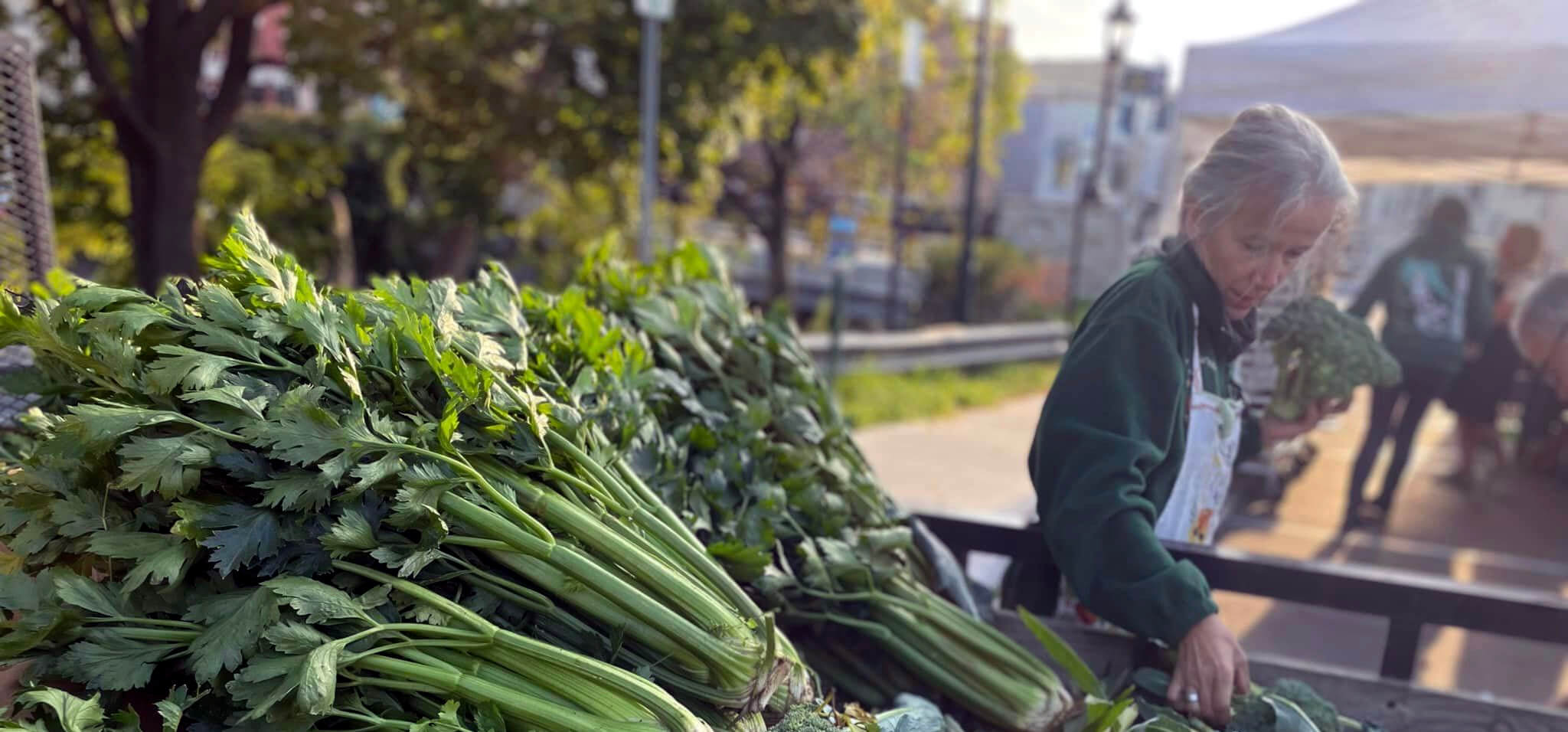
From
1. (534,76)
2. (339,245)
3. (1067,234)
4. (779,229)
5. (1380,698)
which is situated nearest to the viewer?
(1380,698)

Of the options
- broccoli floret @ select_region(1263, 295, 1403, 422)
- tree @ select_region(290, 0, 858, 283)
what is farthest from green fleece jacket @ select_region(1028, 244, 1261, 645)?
tree @ select_region(290, 0, 858, 283)

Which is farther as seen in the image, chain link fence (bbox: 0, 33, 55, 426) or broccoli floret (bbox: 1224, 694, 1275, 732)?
chain link fence (bbox: 0, 33, 55, 426)

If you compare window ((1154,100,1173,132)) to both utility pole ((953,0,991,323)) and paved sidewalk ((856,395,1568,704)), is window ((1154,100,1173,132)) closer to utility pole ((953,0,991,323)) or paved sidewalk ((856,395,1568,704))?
utility pole ((953,0,991,323))

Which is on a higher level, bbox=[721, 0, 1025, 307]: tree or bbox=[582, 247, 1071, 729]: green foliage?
bbox=[721, 0, 1025, 307]: tree

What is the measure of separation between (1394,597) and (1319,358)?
2.17ft

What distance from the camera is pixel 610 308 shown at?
260cm

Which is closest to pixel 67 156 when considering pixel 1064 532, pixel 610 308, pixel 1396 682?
pixel 610 308

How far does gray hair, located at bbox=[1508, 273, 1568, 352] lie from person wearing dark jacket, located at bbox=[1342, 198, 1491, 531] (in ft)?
0.97

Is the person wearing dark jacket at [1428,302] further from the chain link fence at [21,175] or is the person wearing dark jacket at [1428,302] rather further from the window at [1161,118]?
the window at [1161,118]

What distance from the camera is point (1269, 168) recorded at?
78.7 inches

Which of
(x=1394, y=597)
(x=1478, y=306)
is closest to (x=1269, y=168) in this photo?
(x=1394, y=597)

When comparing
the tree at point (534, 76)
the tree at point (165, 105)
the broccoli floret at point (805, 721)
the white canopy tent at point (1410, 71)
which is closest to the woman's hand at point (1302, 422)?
the broccoli floret at point (805, 721)

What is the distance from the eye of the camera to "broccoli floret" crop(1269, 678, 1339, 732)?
6.84 feet

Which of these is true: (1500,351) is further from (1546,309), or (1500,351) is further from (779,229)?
(779,229)
